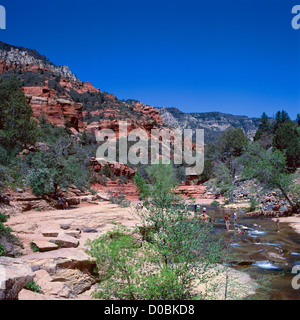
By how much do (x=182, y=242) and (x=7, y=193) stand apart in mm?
11683

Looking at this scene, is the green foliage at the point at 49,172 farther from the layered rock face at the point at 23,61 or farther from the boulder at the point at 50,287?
the layered rock face at the point at 23,61

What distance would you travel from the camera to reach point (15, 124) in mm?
21594

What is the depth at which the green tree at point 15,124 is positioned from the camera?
806 inches

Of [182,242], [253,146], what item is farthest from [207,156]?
[182,242]

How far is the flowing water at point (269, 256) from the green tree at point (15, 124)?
18545mm

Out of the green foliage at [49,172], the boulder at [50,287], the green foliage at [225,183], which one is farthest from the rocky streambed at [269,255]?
the green foliage at [225,183]

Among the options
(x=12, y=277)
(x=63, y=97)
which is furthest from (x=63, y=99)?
(x=12, y=277)

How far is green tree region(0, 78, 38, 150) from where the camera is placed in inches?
806

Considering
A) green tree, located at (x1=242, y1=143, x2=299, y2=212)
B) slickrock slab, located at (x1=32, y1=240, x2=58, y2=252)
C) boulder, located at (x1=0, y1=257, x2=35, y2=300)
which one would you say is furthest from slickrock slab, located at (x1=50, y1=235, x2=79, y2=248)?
green tree, located at (x1=242, y1=143, x2=299, y2=212)

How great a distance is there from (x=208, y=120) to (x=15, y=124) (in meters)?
131

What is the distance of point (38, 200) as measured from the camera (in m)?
14.6

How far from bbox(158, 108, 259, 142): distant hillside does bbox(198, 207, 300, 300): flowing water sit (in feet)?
371

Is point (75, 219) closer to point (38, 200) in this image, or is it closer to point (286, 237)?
point (38, 200)

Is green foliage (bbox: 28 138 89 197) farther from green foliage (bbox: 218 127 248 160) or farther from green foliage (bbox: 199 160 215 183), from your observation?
green foliage (bbox: 218 127 248 160)
